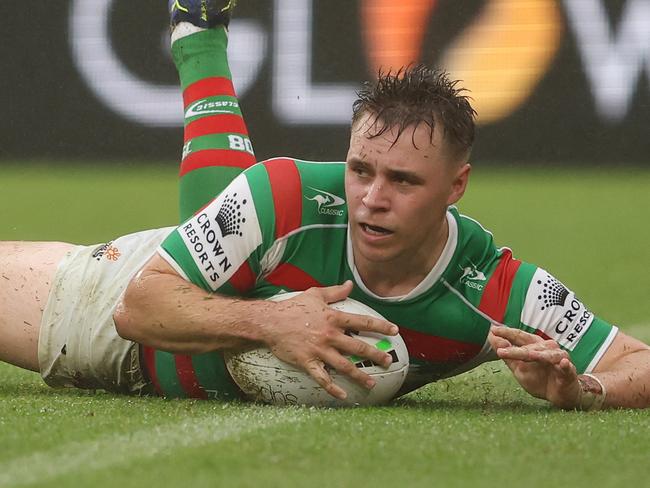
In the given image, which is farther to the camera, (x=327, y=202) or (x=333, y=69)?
(x=333, y=69)

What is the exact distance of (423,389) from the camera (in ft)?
14.9

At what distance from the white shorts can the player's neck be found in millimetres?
→ 869

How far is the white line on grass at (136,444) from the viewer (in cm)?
279

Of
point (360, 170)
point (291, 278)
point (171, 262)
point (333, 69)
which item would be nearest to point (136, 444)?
point (171, 262)

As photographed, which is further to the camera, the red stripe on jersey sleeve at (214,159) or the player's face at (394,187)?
the red stripe on jersey sleeve at (214,159)

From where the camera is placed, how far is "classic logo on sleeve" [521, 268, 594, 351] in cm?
390

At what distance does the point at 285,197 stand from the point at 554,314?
2.83 feet

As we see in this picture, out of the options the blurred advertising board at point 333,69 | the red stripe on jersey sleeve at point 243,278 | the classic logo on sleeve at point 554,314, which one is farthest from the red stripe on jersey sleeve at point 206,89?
the blurred advertising board at point 333,69

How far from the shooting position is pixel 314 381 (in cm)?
369

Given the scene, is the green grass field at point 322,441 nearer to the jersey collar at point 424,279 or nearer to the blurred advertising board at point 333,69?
the jersey collar at point 424,279

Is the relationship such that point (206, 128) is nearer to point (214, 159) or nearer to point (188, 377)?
point (214, 159)

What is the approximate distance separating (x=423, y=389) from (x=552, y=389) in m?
0.87

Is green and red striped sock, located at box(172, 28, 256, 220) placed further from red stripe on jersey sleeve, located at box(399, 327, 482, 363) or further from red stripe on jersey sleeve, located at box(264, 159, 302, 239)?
red stripe on jersey sleeve, located at box(399, 327, 482, 363)

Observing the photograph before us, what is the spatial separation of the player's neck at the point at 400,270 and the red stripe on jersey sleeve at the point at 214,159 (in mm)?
1291
